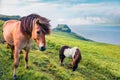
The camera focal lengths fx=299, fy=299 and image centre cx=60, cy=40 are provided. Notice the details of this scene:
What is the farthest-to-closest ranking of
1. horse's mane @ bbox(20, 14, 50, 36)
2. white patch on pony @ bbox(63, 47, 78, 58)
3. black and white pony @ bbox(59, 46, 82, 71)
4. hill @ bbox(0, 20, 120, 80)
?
white patch on pony @ bbox(63, 47, 78, 58) < black and white pony @ bbox(59, 46, 82, 71) < hill @ bbox(0, 20, 120, 80) < horse's mane @ bbox(20, 14, 50, 36)

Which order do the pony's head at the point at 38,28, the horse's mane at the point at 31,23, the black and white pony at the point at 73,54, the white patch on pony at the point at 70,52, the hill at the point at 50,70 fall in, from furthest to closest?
1. the white patch on pony at the point at 70,52
2. the black and white pony at the point at 73,54
3. the hill at the point at 50,70
4. the horse's mane at the point at 31,23
5. the pony's head at the point at 38,28

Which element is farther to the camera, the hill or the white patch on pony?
the white patch on pony

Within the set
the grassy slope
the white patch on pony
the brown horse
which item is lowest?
the grassy slope

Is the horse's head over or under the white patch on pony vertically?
over

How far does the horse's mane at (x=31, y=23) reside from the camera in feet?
42.6

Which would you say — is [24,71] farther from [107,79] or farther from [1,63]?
[107,79]

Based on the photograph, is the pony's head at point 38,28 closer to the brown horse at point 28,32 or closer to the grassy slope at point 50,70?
the brown horse at point 28,32

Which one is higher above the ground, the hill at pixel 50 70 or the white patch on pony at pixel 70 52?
the white patch on pony at pixel 70 52

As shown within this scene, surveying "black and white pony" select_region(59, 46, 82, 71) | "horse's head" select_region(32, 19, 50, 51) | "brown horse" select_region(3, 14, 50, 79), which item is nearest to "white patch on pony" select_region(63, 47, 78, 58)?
"black and white pony" select_region(59, 46, 82, 71)

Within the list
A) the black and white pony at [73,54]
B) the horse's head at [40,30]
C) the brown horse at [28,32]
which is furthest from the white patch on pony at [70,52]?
the horse's head at [40,30]

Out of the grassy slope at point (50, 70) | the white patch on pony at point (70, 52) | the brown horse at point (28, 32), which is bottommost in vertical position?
the grassy slope at point (50, 70)

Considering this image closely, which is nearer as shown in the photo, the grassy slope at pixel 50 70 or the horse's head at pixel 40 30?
the horse's head at pixel 40 30

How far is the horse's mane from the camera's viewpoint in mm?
12992

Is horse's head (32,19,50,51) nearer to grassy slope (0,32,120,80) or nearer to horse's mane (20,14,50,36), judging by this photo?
horse's mane (20,14,50,36)
